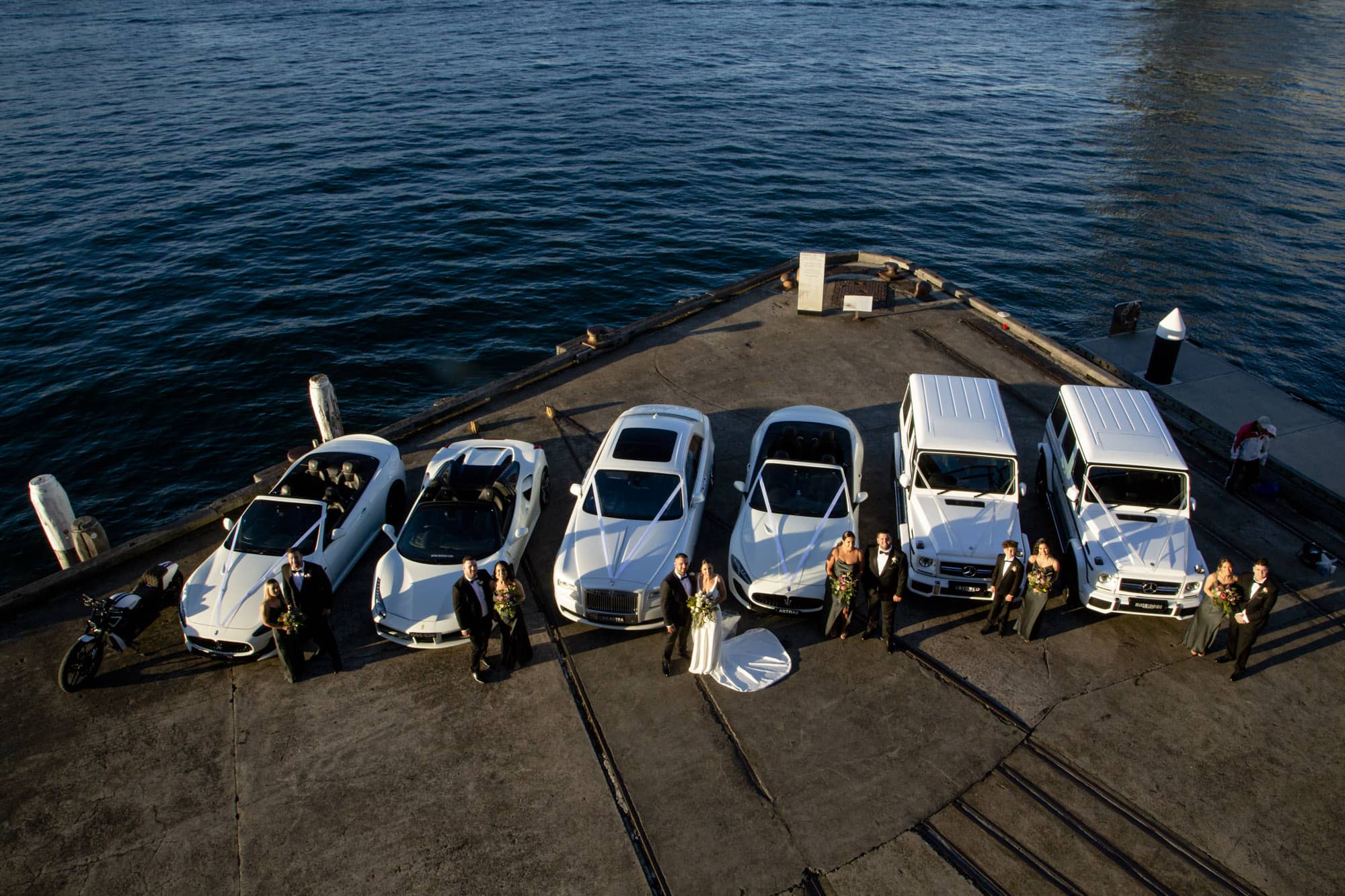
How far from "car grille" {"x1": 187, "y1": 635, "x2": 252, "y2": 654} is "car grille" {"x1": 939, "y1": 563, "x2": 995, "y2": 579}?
29.4 ft

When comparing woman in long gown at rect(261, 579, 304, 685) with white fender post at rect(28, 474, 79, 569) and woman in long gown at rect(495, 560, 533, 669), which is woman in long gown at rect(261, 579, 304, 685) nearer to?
woman in long gown at rect(495, 560, 533, 669)

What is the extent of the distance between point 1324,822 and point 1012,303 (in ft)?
76.5

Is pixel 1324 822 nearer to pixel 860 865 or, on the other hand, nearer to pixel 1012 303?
pixel 860 865

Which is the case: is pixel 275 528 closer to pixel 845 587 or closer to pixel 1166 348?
pixel 845 587

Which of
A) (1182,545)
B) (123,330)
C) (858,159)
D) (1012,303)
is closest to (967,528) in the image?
(1182,545)

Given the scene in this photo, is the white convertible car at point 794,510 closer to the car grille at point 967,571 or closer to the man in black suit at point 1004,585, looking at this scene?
the car grille at point 967,571

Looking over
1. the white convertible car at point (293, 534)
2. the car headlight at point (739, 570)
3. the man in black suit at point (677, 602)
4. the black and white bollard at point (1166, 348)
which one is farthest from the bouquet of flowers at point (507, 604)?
the black and white bollard at point (1166, 348)

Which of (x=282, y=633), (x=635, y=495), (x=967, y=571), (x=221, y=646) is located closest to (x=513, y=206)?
(x=635, y=495)

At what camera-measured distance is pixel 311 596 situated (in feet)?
31.0

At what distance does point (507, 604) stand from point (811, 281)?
12.5 m

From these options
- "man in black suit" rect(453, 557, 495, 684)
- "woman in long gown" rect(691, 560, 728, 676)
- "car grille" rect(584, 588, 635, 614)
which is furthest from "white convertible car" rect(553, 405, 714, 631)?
"man in black suit" rect(453, 557, 495, 684)

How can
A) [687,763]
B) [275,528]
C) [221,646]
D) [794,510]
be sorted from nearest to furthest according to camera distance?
[687,763]
[221,646]
[275,528]
[794,510]

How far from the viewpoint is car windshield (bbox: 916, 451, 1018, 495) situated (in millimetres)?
11172

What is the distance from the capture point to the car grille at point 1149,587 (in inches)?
394
